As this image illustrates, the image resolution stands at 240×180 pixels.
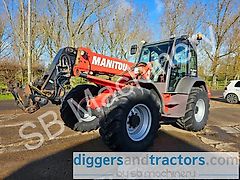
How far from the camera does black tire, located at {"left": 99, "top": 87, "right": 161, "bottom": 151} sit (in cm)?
423

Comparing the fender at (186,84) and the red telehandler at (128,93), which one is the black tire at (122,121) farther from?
the fender at (186,84)

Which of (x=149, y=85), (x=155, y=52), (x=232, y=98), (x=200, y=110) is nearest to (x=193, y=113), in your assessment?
(x=200, y=110)

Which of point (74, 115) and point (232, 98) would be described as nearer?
point (74, 115)

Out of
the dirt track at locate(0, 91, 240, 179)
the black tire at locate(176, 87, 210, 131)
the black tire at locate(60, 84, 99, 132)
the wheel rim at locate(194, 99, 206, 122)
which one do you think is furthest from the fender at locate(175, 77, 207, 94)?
the black tire at locate(60, 84, 99, 132)

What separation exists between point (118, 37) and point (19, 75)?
562 inches

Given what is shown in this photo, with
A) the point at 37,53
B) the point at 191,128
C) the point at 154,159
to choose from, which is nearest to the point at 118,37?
the point at 37,53

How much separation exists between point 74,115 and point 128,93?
2086 millimetres

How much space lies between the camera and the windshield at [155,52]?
6.28m

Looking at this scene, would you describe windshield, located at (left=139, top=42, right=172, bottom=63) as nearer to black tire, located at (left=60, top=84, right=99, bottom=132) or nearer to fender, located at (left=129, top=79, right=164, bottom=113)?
fender, located at (left=129, top=79, right=164, bottom=113)

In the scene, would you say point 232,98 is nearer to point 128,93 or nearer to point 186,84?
point 186,84

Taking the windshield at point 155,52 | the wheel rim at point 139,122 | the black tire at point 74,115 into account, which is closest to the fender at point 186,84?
the windshield at point 155,52

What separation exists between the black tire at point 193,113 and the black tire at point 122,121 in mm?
1774

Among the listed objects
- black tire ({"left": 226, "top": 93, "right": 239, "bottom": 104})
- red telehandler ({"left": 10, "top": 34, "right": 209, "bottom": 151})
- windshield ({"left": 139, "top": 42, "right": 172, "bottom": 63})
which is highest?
windshield ({"left": 139, "top": 42, "right": 172, "bottom": 63})

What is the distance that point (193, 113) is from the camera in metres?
6.29
